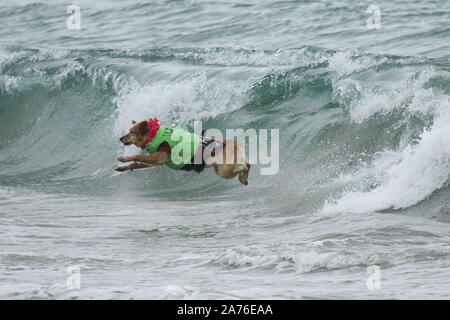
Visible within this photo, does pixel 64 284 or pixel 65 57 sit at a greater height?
pixel 65 57

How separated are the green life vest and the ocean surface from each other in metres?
0.73

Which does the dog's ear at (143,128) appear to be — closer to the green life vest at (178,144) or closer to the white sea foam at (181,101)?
the green life vest at (178,144)

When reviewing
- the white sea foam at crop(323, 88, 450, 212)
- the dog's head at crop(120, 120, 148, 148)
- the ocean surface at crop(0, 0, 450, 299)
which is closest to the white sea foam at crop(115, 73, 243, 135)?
the ocean surface at crop(0, 0, 450, 299)

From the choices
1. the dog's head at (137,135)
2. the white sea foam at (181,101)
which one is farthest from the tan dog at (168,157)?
the white sea foam at (181,101)

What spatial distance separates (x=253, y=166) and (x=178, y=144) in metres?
3.23

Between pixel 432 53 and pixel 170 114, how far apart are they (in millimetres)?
4678

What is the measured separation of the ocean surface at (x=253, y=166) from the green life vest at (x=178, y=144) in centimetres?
73

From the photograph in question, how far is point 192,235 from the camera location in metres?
8.12

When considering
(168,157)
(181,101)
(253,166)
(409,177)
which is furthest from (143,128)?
(181,101)

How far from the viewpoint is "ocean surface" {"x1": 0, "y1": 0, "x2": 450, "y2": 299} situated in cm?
616

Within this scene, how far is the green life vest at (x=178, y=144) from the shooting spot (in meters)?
8.04

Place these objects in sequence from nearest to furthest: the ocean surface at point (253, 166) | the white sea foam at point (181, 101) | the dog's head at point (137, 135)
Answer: the ocean surface at point (253, 166) < the dog's head at point (137, 135) < the white sea foam at point (181, 101)

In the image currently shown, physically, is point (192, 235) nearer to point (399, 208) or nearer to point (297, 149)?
point (399, 208)
